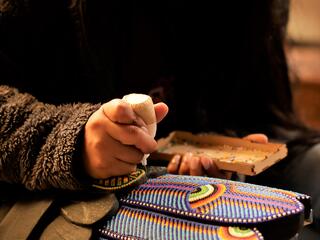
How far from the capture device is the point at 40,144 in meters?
0.54

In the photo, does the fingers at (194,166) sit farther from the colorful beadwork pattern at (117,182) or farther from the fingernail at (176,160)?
the colorful beadwork pattern at (117,182)

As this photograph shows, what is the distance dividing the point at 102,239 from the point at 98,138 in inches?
3.7

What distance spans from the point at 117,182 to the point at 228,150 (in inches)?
11.6

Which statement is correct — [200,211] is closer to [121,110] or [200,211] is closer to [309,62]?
[121,110]

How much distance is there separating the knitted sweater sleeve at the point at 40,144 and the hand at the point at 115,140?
2 cm

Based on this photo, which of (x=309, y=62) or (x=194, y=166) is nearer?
(x=194, y=166)

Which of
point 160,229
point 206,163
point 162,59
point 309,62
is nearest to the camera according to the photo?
point 160,229

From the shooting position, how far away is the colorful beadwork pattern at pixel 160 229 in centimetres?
46

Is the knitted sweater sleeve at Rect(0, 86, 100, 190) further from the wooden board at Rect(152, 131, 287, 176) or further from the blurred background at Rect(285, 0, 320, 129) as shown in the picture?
the blurred background at Rect(285, 0, 320, 129)

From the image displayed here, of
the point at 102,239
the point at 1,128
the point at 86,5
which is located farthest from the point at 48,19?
the point at 102,239

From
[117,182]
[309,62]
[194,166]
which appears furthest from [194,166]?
[309,62]

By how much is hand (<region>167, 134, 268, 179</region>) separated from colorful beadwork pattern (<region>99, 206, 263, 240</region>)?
0.73 feet

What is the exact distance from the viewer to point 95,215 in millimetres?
500

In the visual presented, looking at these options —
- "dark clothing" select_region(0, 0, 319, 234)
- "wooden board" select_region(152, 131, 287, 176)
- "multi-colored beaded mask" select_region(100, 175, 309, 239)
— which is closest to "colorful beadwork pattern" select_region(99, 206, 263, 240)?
"multi-colored beaded mask" select_region(100, 175, 309, 239)
